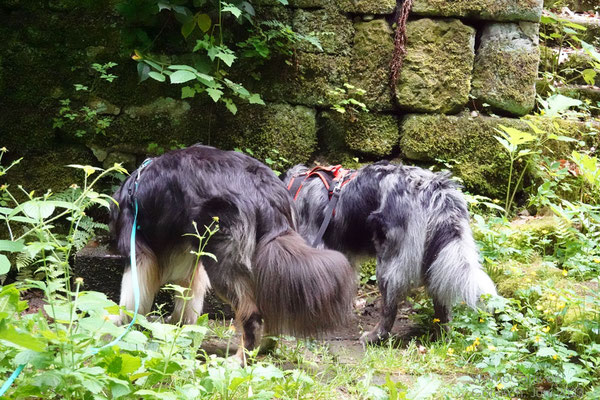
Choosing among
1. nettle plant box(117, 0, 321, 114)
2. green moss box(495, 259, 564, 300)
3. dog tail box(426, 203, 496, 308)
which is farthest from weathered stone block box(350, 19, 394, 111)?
green moss box(495, 259, 564, 300)

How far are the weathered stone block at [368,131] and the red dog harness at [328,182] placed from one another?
3.00 ft

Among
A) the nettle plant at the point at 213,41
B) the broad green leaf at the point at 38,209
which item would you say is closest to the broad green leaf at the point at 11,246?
the broad green leaf at the point at 38,209

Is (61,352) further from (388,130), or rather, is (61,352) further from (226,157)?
(388,130)

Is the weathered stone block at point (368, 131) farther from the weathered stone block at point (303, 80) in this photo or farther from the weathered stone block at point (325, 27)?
the weathered stone block at point (325, 27)

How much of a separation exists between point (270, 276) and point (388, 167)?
136cm

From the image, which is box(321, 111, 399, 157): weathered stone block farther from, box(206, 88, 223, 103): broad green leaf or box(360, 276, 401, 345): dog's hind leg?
box(360, 276, 401, 345): dog's hind leg

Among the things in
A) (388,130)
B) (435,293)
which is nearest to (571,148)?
(388,130)

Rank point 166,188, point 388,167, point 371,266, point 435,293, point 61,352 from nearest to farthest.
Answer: point 61,352
point 166,188
point 435,293
point 388,167
point 371,266

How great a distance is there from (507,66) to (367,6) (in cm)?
137

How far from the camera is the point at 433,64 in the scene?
196 inches

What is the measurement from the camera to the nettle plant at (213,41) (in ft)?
14.5

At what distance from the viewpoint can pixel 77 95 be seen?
15.9 ft

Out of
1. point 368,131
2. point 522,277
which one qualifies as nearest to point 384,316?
point 522,277

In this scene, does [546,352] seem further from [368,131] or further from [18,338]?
[368,131]
